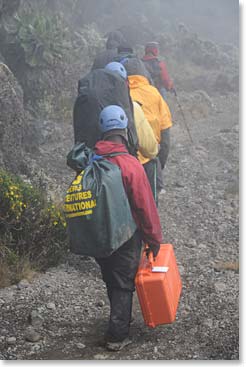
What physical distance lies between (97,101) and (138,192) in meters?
1.35

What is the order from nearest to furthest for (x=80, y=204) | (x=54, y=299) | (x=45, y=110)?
(x=80, y=204) < (x=54, y=299) < (x=45, y=110)

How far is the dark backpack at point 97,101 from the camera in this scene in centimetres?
538

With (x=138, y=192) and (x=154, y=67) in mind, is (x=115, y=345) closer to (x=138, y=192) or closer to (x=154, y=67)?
(x=138, y=192)

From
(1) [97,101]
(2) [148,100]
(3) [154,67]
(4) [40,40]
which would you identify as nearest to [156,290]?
(1) [97,101]

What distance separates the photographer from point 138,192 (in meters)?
4.36

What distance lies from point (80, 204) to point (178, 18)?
95.8 ft

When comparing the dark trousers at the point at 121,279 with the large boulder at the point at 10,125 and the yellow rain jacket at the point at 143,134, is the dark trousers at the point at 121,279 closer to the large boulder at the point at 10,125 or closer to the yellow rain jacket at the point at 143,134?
the yellow rain jacket at the point at 143,134

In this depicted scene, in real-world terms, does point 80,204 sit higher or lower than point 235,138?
higher

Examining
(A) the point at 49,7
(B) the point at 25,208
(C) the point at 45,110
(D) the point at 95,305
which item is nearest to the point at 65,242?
(B) the point at 25,208

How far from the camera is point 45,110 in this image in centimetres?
1232

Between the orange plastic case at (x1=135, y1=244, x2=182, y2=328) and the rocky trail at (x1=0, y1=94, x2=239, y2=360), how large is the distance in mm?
283

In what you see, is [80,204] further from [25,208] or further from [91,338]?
[25,208]

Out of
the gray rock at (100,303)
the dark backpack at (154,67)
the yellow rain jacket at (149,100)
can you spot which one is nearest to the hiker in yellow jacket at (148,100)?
the yellow rain jacket at (149,100)

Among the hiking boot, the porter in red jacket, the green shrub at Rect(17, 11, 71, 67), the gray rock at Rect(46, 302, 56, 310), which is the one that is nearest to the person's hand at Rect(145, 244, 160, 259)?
the porter in red jacket
